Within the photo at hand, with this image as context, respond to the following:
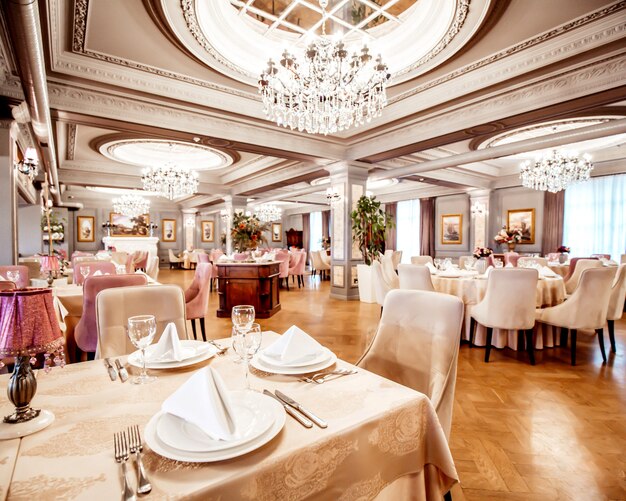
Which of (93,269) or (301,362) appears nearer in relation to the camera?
(301,362)

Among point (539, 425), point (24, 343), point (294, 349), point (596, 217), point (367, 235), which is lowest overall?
point (539, 425)

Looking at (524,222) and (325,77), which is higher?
(325,77)

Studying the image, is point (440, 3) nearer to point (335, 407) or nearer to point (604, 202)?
point (335, 407)

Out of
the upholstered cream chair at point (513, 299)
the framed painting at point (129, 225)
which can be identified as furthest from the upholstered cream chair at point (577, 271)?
the framed painting at point (129, 225)

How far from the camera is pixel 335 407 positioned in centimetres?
94

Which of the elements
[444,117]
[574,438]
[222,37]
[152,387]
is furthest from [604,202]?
[152,387]

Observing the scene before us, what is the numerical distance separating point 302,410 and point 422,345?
0.85 meters

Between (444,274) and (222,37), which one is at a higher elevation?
(222,37)

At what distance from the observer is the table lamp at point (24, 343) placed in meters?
0.86

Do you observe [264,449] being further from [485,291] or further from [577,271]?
[577,271]

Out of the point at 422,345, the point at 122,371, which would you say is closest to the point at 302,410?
the point at 122,371

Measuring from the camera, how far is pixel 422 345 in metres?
1.56

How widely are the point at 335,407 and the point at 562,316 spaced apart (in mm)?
3483

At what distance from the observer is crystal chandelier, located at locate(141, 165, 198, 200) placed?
7441mm
